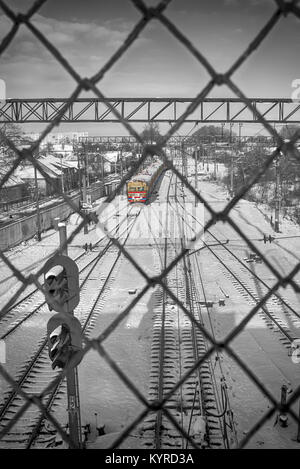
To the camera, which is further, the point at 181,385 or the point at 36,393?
the point at 36,393

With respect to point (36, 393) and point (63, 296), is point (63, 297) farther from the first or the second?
point (36, 393)

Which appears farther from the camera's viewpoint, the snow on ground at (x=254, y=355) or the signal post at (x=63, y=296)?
the snow on ground at (x=254, y=355)

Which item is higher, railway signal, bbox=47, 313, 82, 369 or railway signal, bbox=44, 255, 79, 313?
railway signal, bbox=44, 255, 79, 313

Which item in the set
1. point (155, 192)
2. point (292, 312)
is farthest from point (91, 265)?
point (155, 192)

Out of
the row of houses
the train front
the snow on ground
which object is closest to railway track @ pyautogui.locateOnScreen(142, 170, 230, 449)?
the snow on ground

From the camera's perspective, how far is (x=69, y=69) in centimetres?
107

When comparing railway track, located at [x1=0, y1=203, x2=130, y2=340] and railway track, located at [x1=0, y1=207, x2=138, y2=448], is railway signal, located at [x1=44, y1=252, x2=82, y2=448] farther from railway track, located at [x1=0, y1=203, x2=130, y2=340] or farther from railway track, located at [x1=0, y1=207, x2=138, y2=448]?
railway track, located at [x1=0, y1=203, x2=130, y2=340]

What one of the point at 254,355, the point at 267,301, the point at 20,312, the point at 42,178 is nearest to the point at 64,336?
the point at 254,355

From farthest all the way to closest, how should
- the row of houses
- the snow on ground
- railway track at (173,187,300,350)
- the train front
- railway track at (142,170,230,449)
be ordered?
1. the train front
2. the row of houses
3. railway track at (173,187,300,350)
4. the snow on ground
5. railway track at (142,170,230,449)

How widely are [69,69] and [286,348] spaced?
22.3 ft

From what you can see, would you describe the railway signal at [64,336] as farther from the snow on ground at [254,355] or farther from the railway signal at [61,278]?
the snow on ground at [254,355]

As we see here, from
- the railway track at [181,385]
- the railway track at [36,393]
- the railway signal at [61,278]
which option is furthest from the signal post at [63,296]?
the railway track at [181,385]

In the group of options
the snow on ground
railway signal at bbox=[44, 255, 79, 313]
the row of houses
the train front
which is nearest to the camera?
railway signal at bbox=[44, 255, 79, 313]

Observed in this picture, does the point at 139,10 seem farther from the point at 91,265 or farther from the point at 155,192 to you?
the point at 155,192
